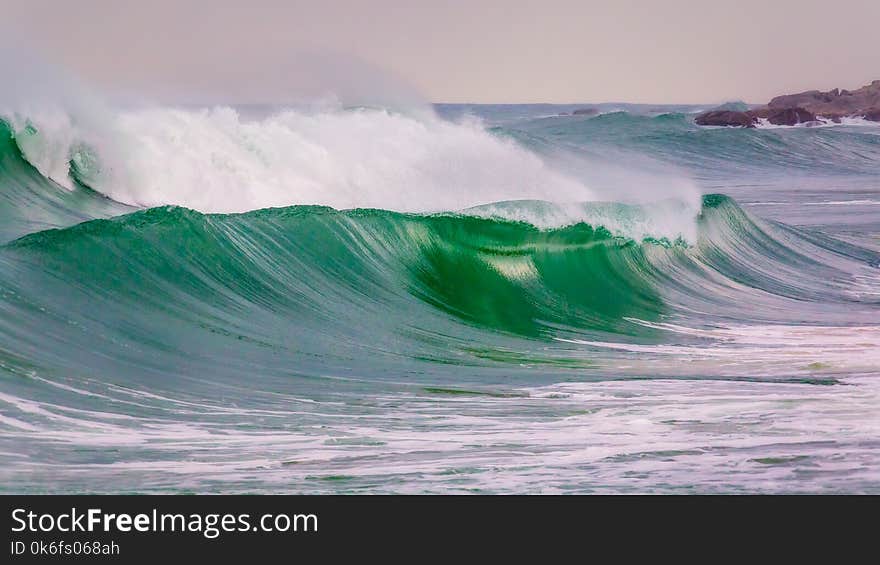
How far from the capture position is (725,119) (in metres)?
48.4

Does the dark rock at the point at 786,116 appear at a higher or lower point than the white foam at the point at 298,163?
higher

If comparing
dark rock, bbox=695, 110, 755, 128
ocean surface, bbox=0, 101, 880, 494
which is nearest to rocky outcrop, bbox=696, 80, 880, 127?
dark rock, bbox=695, 110, 755, 128

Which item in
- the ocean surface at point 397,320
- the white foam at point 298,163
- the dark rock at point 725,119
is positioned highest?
the dark rock at point 725,119

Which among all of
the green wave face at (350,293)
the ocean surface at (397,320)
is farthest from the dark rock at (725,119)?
the green wave face at (350,293)

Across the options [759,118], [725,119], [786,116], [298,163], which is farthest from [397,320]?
[759,118]

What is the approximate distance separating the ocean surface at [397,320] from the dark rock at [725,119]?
32769 millimetres

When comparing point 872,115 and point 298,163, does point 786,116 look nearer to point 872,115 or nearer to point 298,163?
point 872,115

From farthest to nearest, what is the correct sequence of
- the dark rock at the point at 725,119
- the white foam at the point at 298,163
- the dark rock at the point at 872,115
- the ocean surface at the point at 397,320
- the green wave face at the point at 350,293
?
1. the dark rock at the point at 872,115
2. the dark rock at the point at 725,119
3. the white foam at the point at 298,163
4. the green wave face at the point at 350,293
5. the ocean surface at the point at 397,320

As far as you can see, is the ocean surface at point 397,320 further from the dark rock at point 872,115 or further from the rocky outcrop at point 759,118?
the dark rock at point 872,115

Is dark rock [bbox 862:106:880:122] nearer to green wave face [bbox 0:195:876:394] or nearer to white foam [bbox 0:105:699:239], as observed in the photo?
white foam [bbox 0:105:699:239]

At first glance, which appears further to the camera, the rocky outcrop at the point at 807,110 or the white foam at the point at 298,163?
the rocky outcrop at the point at 807,110

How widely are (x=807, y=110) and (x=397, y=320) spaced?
4510cm

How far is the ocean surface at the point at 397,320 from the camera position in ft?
17.0

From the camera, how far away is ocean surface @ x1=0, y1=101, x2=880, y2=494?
5.19 m
